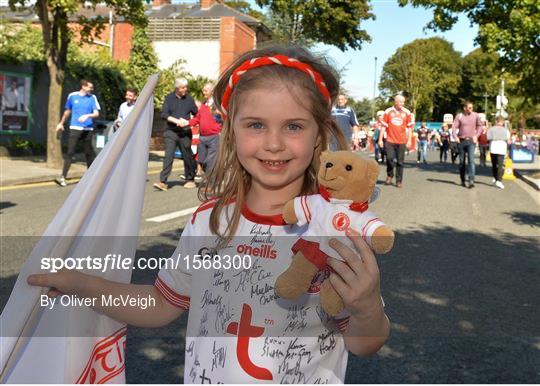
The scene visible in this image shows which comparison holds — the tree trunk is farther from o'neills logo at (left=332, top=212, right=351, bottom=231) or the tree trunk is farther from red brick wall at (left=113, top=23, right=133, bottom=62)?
red brick wall at (left=113, top=23, right=133, bottom=62)

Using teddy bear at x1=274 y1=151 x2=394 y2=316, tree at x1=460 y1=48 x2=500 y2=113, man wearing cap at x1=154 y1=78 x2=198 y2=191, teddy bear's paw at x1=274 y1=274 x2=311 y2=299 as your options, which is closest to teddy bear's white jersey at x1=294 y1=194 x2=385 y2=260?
teddy bear at x1=274 y1=151 x2=394 y2=316

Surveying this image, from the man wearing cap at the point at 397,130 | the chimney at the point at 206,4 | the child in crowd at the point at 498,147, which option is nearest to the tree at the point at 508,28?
the child in crowd at the point at 498,147

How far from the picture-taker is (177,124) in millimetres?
Result: 12281

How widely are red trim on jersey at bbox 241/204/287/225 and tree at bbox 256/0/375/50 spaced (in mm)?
39880

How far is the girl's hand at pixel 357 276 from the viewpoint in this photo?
1450 mm

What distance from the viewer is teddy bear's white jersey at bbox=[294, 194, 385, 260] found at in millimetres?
1514

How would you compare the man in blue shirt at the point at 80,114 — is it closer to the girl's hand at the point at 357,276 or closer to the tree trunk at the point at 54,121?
the tree trunk at the point at 54,121

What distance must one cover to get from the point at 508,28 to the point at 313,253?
64.0 ft

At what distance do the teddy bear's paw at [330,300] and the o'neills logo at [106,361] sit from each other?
0.59m

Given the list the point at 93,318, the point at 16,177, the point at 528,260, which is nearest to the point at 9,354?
the point at 93,318

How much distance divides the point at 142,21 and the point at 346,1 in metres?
31.6

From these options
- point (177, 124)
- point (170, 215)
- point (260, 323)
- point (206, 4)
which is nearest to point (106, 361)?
point (260, 323)

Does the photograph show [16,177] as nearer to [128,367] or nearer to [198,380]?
[128,367]

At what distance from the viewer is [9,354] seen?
4.42 feet
